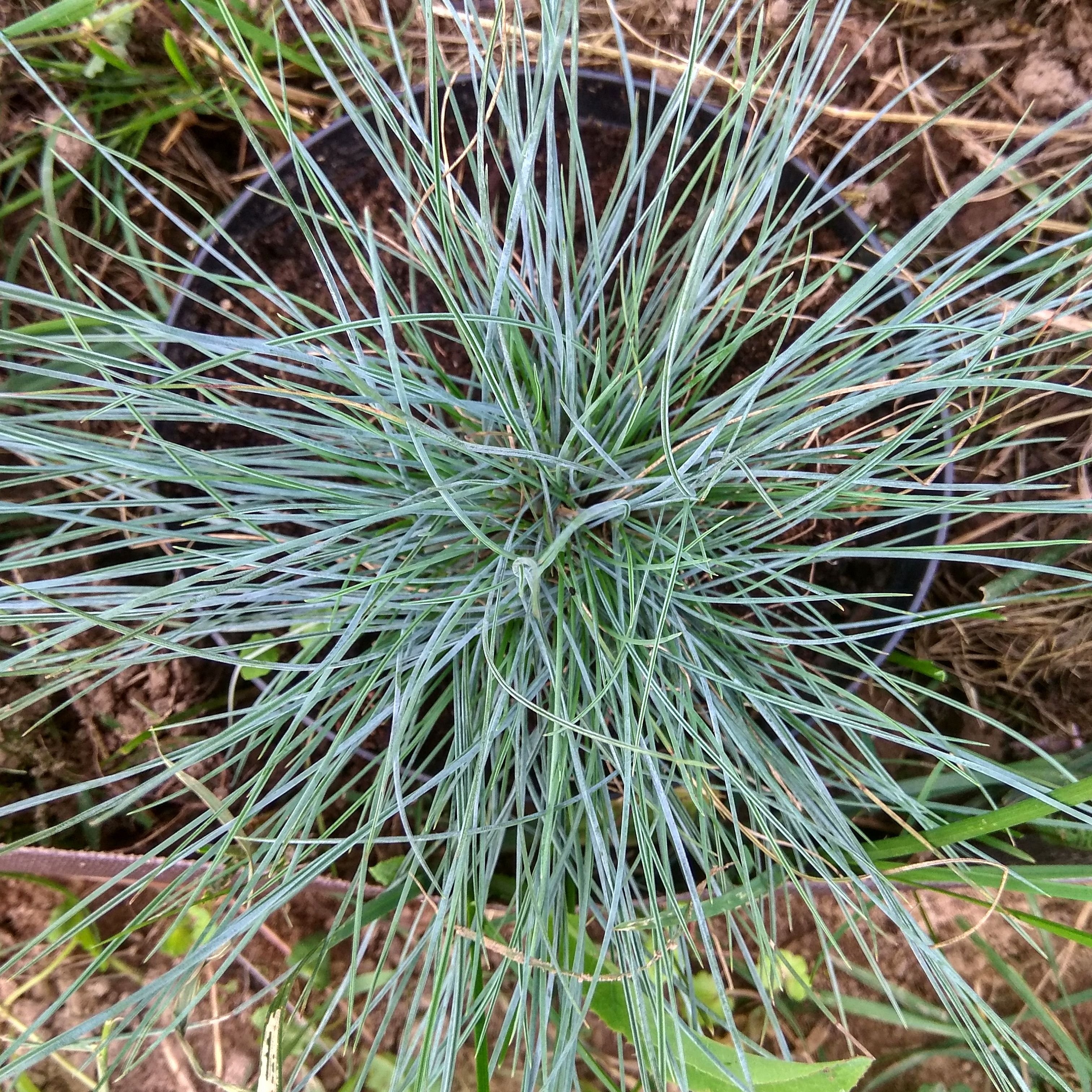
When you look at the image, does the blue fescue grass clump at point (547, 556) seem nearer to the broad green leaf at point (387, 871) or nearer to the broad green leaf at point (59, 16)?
the broad green leaf at point (387, 871)

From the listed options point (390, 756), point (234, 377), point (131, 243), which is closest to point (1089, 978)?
point (390, 756)

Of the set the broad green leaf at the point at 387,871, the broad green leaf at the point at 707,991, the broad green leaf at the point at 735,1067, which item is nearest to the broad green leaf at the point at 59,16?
the broad green leaf at the point at 387,871

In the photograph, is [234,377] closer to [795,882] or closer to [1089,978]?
[795,882]

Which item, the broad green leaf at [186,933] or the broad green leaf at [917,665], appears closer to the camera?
the broad green leaf at [917,665]

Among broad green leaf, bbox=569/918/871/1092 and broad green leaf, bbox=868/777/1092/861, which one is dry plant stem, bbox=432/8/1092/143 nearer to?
broad green leaf, bbox=868/777/1092/861

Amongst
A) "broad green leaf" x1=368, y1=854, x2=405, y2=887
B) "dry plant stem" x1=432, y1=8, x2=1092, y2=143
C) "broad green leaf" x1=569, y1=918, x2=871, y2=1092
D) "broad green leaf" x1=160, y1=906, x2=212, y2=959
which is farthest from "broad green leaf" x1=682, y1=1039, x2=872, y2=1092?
"dry plant stem" x1=432, y1=8, x2=1092, y2=143
